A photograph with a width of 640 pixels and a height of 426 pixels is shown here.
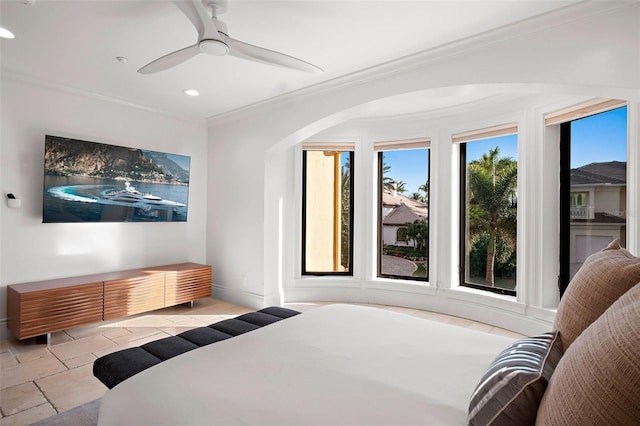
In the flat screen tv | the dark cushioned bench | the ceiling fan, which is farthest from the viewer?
the flat screen tv

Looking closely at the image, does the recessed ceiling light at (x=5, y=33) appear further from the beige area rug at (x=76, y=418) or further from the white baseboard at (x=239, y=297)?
the white baseboard at (x=239, y=297)

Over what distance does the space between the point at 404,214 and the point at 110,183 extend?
364cm

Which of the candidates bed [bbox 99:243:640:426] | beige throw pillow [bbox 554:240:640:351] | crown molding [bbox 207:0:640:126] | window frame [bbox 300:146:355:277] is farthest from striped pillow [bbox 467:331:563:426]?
window frame [bbox 300:146:355:277]

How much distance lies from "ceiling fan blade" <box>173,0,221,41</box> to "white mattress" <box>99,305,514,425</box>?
171 centimetres

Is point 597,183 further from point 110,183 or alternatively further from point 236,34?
point 110,183

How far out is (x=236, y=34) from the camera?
8.57 feet

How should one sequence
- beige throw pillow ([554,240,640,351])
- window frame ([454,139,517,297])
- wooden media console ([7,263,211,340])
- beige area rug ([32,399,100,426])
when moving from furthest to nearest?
window frame ([454,139,517,297])
wooden media console ([7,263,211,340])
beige area rug ([32,399,100,426])
beige throw pillow ([554,240,640,351])

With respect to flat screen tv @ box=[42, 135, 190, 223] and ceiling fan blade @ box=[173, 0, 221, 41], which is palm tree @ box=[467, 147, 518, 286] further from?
flat screen tv @ box=[42, 135, 190, 223]

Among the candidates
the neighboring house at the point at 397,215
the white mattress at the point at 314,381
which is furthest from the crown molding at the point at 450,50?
the white mattress at the point at 314,381

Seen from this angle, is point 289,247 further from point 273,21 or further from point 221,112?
point 273,21

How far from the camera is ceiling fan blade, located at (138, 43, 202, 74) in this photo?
2205mm

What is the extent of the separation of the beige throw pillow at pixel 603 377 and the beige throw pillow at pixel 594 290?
11.3 inches

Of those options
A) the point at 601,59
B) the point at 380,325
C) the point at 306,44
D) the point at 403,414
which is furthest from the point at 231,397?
the point at 601,59

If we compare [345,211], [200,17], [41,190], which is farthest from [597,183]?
[41,190]
